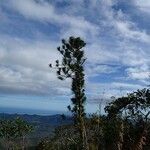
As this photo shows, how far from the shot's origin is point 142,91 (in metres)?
66.3

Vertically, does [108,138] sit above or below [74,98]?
below

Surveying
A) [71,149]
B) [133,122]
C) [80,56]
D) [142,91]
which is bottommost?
[71,149]

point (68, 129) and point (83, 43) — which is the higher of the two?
point (83, 43)

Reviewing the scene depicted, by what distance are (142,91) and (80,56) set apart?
38.3ft

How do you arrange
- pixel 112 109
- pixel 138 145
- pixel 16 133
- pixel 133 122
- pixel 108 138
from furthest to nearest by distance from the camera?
pixel 16 133 → pixel 112 109 → pixel 133 122 → pixel 108 138 → pixel 138 145

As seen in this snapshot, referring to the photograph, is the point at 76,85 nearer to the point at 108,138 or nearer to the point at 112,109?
the point at 112,109

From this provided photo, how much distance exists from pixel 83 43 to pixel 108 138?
2222 cm

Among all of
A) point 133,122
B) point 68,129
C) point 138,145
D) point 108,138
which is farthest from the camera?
point 68,129

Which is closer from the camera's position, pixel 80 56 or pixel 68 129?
pixel 80 56

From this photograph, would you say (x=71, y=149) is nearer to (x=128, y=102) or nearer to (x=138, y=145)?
(x=128, y=102)

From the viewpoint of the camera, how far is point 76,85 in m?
67.1

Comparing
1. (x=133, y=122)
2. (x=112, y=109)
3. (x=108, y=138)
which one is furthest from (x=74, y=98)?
(x=108, y=138)

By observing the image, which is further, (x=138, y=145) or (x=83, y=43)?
(x=83, y=43)

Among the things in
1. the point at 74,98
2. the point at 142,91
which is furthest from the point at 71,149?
the point at 142,91
